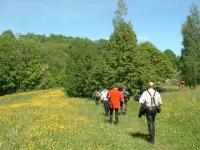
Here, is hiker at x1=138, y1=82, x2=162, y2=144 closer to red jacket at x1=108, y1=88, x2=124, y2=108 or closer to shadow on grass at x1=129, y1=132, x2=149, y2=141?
shadow on grass at x1=129, y1=132, x2=149, y2=141

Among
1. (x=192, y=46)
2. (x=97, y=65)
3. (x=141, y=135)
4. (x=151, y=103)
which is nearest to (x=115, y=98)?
(x=141, y=135)

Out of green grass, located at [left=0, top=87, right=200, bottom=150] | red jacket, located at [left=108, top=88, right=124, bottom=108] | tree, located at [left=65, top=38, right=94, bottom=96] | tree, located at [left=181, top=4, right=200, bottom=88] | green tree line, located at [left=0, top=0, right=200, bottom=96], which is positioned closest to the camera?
green grass, located at [left=0, top=87, right=200, bottom=150]

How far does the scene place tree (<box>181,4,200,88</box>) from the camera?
7856 centimetres

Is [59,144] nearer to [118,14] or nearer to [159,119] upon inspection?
[159,119]

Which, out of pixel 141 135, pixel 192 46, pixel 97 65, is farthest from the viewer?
pixel 192 46

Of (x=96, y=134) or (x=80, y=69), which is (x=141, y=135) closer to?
(x=96, y=134)

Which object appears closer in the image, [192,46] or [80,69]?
[80,69]

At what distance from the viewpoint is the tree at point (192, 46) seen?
258ft

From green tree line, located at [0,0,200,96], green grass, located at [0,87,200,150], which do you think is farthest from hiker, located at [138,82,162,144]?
green tree line, located at [0,0,200,96]

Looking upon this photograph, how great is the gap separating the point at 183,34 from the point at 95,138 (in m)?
67.5

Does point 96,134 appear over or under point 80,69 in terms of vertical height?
under

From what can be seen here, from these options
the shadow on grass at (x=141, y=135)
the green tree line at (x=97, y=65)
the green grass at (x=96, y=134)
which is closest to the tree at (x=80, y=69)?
the green tree line at (x=97, y=65)

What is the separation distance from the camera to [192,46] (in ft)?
261

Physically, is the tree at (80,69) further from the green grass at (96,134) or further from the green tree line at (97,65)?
the green grass at (96,134)
